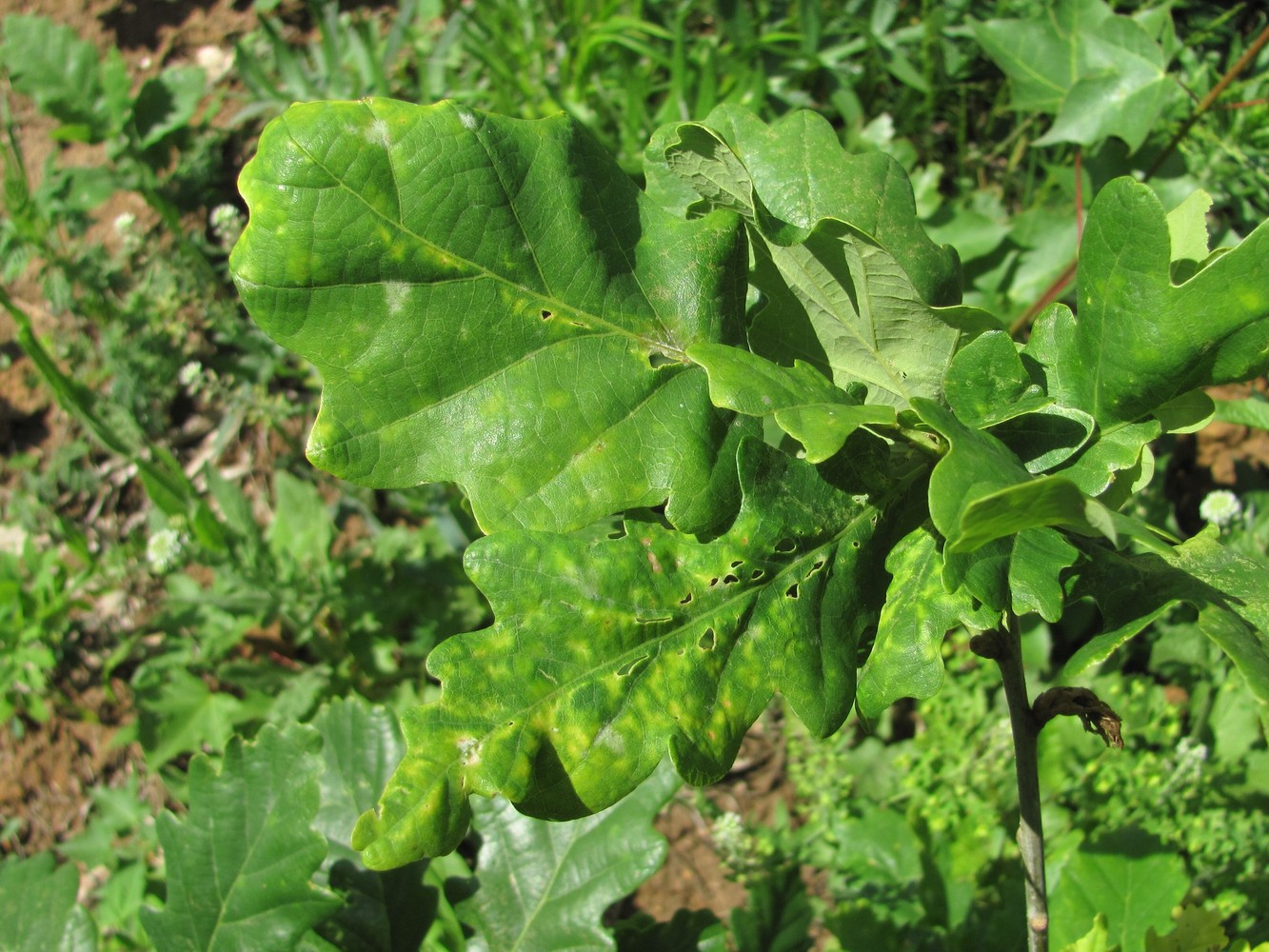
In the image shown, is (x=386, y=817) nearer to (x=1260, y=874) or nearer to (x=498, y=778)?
(x=498, y=778)

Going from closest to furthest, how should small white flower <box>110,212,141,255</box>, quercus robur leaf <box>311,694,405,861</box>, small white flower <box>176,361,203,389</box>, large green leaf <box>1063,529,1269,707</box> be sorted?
large green leaf <box>1063,529,1269,707</box> → quercus robur leaf <box>311,694,405,861</box> → small white flower <box>176,361,203,389</box> → small white flower <box>110,212,141,255</box>

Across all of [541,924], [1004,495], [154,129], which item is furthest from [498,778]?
[154,129]

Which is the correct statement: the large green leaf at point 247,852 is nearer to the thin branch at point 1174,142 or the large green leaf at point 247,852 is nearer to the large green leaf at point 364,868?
the large green leaf at point 364,868

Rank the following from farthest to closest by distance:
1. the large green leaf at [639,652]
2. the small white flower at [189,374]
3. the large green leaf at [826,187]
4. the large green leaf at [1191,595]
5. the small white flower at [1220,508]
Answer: the small white flower at [189,374] < the small white flower at [1220,508] < the large green leaf at [826,187] < the large green leaf at [639,652] < the large green leaf at [1191,595]

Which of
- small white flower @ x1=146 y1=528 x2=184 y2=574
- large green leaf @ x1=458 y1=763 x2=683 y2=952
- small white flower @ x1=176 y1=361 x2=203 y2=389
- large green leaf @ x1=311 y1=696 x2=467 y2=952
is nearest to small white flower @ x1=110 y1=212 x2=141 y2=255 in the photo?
small white flower @ x1=176 y1=361 x2=203 y2=389

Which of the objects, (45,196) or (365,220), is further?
(45,196)

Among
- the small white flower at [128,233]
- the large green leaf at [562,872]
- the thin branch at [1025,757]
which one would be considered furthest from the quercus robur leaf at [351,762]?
the small white flower at [128,233]

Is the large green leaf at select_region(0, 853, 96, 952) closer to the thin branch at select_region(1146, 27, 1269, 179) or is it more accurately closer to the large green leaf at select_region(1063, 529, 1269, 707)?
the large green leaf at select_region(1063, 529, 1269, 707)
